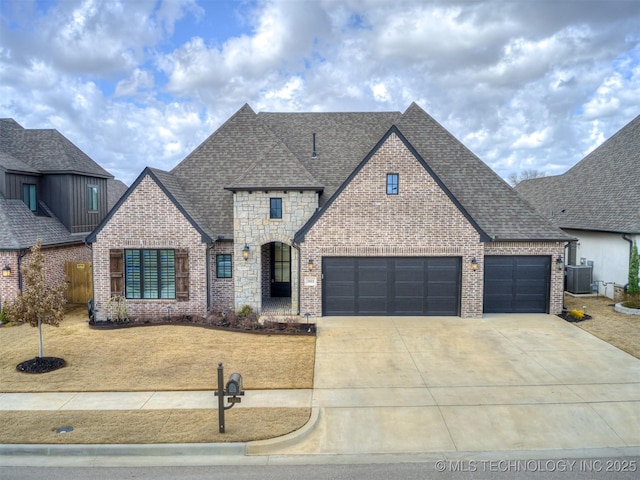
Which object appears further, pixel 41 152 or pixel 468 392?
pixel 41 152

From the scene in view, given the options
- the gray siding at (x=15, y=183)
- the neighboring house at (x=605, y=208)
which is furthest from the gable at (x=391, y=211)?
the gray siding at (x=15, y=183)

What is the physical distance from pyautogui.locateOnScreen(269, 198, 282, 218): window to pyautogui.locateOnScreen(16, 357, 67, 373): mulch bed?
26.2 feet

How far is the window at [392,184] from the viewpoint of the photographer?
51.5 ft

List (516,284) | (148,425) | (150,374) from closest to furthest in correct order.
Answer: (148,425)
(150,374)
(516,284)

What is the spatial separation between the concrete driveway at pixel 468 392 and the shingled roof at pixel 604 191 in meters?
8.59

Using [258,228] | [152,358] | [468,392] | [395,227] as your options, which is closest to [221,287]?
[258,228]

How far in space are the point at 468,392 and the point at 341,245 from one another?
24.2ft

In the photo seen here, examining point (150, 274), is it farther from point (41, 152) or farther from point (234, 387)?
point (41, 152)

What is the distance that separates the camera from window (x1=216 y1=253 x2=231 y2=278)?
16.8m

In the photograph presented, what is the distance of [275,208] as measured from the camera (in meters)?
16.4

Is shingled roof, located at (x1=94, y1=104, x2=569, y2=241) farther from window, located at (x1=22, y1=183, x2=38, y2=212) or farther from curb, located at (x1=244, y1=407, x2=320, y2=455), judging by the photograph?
curb, located at (x1=244, y1=407, x2=320, y2=455)

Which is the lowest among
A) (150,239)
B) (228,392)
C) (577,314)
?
(577,314)

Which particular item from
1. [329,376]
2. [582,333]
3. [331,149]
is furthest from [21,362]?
[582,333]

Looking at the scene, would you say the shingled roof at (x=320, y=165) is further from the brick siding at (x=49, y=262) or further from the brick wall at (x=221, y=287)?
the brick siding at (x=49, y=262)
